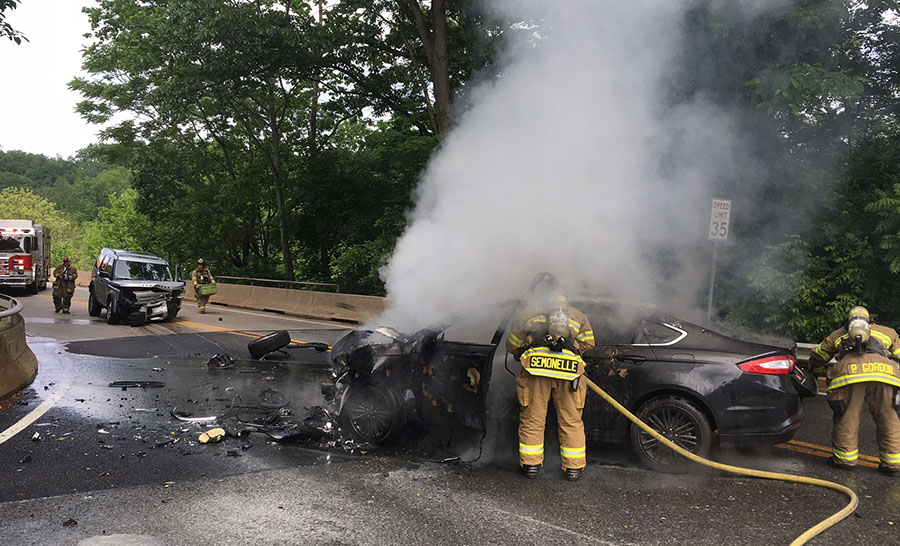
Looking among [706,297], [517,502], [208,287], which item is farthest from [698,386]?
[208,287]

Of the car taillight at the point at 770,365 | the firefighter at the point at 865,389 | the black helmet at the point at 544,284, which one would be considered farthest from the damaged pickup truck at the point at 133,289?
the firefighter at the point at 865,389

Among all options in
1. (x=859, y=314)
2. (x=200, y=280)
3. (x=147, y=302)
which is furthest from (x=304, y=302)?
(x=859, y=314)

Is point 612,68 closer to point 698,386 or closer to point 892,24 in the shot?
point 698,386

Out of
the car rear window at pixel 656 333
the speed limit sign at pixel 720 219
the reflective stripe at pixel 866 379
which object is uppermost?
the speed limit sign at pixel 720 219

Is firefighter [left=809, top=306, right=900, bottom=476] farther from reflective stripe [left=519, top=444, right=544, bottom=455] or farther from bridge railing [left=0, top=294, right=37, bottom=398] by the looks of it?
bridge railing [left=0, top=294, right=37, bottom=398]

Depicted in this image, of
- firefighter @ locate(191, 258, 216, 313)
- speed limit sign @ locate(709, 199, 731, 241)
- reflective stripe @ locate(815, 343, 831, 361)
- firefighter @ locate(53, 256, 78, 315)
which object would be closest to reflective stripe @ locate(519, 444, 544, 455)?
reflective stripe @ locate(815, 343, 831, 361)

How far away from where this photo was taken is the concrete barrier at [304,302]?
53.1 feet

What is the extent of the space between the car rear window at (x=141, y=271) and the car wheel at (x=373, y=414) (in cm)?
1085

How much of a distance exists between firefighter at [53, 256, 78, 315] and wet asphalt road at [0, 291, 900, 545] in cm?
1110

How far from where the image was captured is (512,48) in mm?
11742

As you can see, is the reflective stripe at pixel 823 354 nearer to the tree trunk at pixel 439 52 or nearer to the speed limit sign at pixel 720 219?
the speed limit sign at pixel 720 219

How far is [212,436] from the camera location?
18.1ft

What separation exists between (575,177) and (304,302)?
1209 centimetres

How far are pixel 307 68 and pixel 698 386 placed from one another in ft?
52.4
